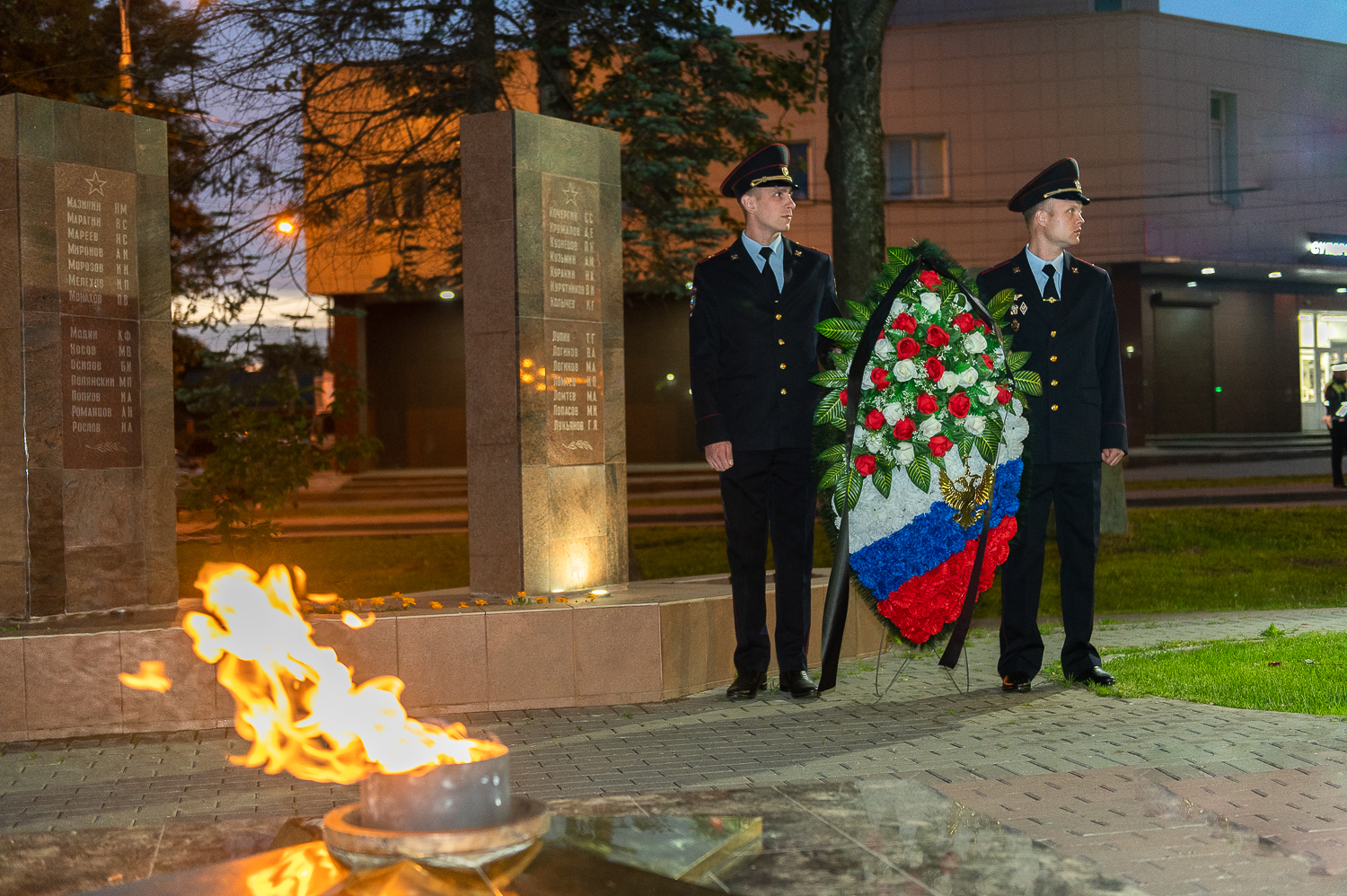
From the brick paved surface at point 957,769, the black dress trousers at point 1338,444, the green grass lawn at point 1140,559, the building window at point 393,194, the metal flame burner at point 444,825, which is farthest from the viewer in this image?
the black dress trousers at point 1338,444

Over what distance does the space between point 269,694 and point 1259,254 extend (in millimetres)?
36878

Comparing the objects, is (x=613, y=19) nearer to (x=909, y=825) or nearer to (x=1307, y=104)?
(x=909, y=825)

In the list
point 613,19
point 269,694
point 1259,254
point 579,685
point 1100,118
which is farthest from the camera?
point 1259,254

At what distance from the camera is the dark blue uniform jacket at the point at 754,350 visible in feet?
21.8

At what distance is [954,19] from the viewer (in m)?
36.0

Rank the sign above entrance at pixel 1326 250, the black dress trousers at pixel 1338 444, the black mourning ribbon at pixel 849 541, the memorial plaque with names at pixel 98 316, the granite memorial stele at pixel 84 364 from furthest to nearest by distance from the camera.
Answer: the sign above entrance at pixel 1326 250 → the black dress trousers at pixel 1338 444 → the memorial plaque with names at pixel 98 316 → the granite memorial stele at pixel 84 364 → the black mourning ribbon at pixel 849 541

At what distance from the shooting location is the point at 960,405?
6195 millimetres

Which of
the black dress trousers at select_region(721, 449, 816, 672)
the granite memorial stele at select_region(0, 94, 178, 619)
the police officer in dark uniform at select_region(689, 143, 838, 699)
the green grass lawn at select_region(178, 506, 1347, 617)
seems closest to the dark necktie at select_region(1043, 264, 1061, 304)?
the police officer in dark uniform at select_region(689, 143, 838, 699)

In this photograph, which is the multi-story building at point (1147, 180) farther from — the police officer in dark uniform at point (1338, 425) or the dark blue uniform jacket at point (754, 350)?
the dark blue uniform jacket at point (754, 350)

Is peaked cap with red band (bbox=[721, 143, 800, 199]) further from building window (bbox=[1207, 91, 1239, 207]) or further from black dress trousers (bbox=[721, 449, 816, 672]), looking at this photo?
building window (bbox=[1207, 91, 1239, 207])

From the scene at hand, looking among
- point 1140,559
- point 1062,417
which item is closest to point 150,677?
point 1062,417

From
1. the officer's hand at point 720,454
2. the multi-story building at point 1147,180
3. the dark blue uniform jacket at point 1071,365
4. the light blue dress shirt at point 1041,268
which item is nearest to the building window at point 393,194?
the officer's hand at point 720,454

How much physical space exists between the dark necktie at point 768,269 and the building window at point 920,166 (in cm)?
2918

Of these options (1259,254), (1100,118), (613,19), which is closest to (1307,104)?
(1259,254)
